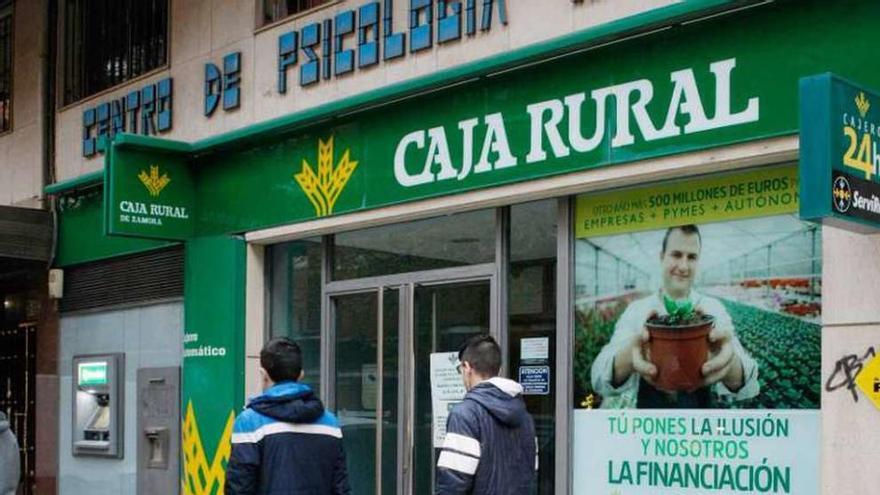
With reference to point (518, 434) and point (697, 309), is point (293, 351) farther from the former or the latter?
point (697, 309)

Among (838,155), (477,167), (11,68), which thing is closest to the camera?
(838,155)

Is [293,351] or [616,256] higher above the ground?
[616,256]

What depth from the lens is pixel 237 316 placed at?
367 inches

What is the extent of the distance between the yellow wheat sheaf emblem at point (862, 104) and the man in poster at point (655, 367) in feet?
5.26

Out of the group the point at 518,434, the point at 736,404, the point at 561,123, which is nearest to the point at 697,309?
the point at 736,404

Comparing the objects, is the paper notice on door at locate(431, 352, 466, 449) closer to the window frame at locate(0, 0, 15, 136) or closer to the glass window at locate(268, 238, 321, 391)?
the glass window at locate(268, 238, 321, 391)

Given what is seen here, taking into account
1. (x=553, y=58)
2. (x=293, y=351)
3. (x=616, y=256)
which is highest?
(x=553, y=58)

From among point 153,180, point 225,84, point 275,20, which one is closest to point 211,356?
point 153,180

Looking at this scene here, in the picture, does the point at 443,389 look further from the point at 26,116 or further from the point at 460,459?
the point at 26,116

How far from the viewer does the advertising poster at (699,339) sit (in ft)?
19.9

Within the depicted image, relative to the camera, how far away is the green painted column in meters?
9.33

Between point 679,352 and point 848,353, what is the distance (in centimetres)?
117

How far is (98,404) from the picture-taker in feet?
36.4

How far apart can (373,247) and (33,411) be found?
5615 millimetres
